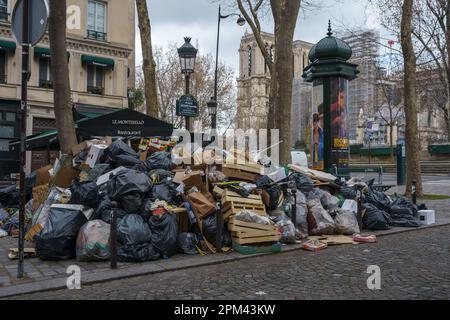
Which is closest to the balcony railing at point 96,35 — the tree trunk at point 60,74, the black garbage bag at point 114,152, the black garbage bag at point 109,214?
the tree trunk at point 60,74

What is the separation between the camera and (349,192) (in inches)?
372

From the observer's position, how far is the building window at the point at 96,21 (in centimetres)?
2570

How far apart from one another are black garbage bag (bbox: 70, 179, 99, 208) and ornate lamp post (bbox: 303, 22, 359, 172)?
27.1 ft

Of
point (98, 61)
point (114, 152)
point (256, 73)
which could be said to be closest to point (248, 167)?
point (114, 152)

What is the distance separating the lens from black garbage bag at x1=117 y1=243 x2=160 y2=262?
6.31 meters

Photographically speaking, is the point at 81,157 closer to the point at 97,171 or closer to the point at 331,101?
the point at 97,171

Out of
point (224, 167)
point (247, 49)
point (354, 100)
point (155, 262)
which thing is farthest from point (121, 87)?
point (354, 100)

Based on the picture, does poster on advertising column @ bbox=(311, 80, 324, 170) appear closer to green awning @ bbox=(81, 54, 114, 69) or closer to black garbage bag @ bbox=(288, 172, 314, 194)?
black garbage bag @ bbox=(288, 172, 314, 194)

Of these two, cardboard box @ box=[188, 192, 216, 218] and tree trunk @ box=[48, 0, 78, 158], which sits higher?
tree trunk @ box=[48, 0, 78, 158]

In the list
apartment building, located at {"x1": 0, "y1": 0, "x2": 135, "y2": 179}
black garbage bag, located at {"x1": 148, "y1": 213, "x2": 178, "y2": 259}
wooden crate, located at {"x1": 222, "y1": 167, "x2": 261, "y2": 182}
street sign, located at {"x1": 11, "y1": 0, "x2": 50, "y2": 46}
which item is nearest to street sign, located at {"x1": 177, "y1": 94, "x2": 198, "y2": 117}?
wooden crate, located at {"x1": 222, "y1": 167, "x2": 261, "y2": 182}

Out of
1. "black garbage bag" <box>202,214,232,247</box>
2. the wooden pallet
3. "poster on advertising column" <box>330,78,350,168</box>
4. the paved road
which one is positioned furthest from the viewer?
"poster on advertising column" <box>330,78,350,168</box>

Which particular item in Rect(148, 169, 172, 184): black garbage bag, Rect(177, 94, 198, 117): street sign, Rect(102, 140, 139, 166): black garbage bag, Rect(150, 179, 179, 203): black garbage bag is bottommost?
Rect(150, 179, 179, 203): black garbage bag

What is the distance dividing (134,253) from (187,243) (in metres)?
0.93

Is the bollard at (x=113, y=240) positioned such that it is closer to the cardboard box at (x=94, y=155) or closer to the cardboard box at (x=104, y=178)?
the cardboard box at (x=104, y=178)
